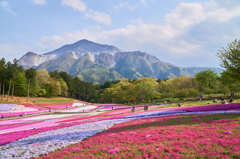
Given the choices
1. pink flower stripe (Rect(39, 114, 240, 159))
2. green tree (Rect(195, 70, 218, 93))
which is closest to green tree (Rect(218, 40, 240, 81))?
pink flower stripe (Rect(39, 114, 240, 159))

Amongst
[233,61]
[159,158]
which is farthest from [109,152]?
[233,61]

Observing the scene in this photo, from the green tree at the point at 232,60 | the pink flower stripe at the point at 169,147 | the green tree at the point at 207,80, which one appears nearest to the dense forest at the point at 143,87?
the green tree at the point at 207,80

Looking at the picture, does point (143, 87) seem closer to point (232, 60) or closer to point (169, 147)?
point (232, 60)

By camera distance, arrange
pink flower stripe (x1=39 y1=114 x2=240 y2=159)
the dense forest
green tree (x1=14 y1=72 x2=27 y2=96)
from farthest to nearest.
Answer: green tree (x1=14 y1=72 x2=27 y2=96) < the dense forest < pink flower stripe (x1=39 y1=114 x2=240 y2=159)

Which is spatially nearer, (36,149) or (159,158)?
(159,158)

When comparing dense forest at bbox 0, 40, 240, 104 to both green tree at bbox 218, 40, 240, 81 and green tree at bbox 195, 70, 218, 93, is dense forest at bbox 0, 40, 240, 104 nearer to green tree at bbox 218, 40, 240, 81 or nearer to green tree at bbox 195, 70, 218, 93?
green tree at bbox 195, 70, 218, 93

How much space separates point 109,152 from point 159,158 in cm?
306

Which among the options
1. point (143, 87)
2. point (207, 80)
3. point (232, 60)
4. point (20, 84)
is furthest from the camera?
point (20, 84)

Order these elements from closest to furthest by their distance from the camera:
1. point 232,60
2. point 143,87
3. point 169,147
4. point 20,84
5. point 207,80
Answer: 1. point 169,147
2. point 232,60
3. point 143,87
4. point 207,80
5. point 20,84

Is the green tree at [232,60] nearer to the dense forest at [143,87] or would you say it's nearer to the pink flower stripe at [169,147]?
the pink flower stripe at [169,147]

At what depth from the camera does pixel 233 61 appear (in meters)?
23.7

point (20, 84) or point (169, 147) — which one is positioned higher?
point (20, 84)

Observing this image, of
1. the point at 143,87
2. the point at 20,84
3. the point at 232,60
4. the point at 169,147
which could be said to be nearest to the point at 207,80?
the point at 143,87

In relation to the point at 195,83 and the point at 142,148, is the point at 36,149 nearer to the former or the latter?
the point at 142,148
